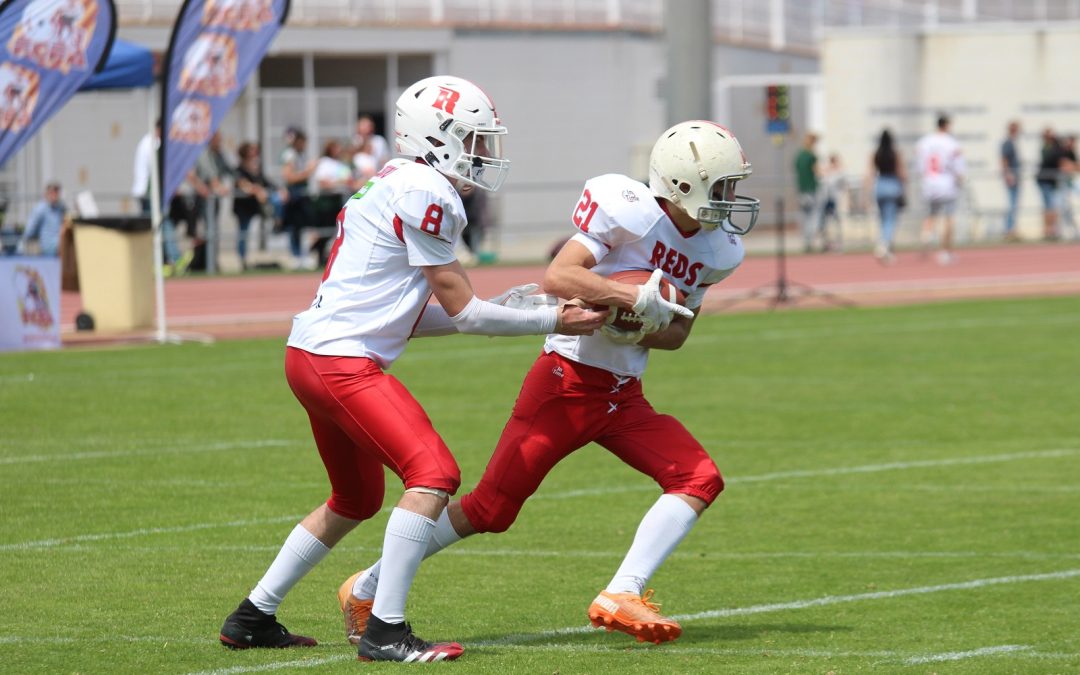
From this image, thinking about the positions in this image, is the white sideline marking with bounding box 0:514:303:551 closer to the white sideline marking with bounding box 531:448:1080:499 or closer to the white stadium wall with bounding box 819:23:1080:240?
the white sideline marking with bounding box 531:448:1080:499

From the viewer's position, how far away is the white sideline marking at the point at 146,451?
10950 mm

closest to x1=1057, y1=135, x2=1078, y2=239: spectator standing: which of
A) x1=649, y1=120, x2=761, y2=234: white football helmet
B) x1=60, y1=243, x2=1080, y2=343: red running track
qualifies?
x1=60, y1=243, x2=1080, y2=343: red running track

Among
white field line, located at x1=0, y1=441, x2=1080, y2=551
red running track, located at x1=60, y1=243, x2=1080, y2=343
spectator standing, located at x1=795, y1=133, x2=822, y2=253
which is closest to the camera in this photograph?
white field line, located at x1=0, y1=441, x2=1080, y2=551

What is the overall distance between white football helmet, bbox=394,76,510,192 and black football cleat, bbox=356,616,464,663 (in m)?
1.56

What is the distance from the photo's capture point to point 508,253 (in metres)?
34.5

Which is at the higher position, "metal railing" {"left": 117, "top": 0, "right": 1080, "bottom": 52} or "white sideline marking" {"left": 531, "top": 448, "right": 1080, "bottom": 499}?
"metal railing" {"left": 117, "top": 0, "right": 1080, "bottom": 52}

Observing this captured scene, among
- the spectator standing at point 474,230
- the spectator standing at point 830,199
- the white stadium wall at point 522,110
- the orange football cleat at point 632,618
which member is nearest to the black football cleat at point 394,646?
the orange football cleat at point 632,618

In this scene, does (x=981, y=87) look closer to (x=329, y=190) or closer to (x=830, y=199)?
(x=830, y=199)

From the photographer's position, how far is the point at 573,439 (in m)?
6.77

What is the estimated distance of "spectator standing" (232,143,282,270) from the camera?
2777 cm

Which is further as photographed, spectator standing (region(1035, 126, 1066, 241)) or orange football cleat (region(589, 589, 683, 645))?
spectator standing (region(1035, 126, 1066, 241))

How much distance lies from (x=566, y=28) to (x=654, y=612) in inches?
1390

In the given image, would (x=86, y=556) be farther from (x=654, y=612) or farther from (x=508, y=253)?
(x=508, y=253)

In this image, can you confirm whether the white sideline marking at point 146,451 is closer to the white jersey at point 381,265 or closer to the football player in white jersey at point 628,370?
the football player in white jersey at point 628,370
